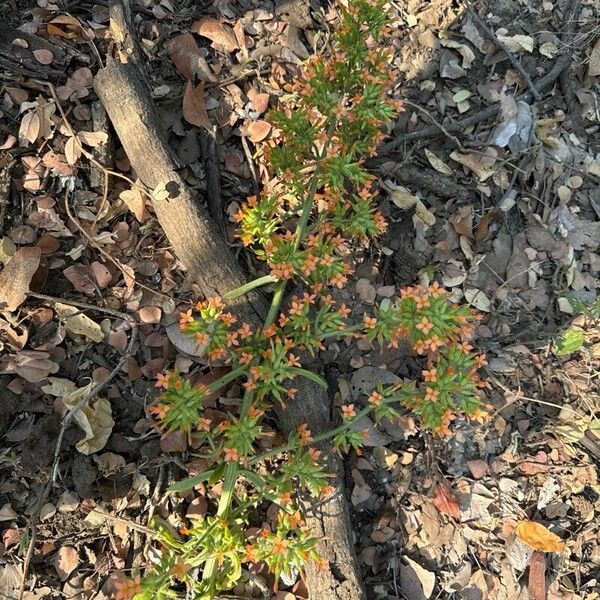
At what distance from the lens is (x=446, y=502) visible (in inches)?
103

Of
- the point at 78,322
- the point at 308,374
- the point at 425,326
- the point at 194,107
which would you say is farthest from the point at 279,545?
the point at 194,107

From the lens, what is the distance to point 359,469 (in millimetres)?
2627

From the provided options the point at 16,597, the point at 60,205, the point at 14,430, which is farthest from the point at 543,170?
the point at 16,597

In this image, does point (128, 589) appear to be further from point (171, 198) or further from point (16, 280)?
point (171, 198)

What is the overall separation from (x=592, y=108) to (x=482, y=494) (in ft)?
Answer: 6.68

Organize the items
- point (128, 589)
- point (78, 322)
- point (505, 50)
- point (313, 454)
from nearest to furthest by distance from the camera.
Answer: point (128, 589), point (313, 454), point (78, 322), point (505, 50)

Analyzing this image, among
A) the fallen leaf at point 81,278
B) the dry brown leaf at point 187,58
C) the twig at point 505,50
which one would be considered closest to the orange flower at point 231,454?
the fallen leaf at point 81,278

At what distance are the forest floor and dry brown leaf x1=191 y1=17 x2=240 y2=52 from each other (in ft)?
0.04

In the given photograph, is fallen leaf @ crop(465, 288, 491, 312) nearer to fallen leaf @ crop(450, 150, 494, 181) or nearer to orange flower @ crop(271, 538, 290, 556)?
fallen leaf @ crop(450, 150, 494, 181)

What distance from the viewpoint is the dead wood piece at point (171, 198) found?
2.53 meters

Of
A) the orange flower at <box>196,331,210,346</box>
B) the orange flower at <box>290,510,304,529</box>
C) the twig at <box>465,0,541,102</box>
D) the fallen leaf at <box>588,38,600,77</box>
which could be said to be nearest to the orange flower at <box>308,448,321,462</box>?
the orange flower at <box>290,510,304,529</box>

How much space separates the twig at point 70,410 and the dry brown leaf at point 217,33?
4.41 feet

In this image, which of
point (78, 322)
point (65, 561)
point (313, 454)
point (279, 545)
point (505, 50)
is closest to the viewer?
point (279, 545)

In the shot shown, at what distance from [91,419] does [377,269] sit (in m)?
1.38
